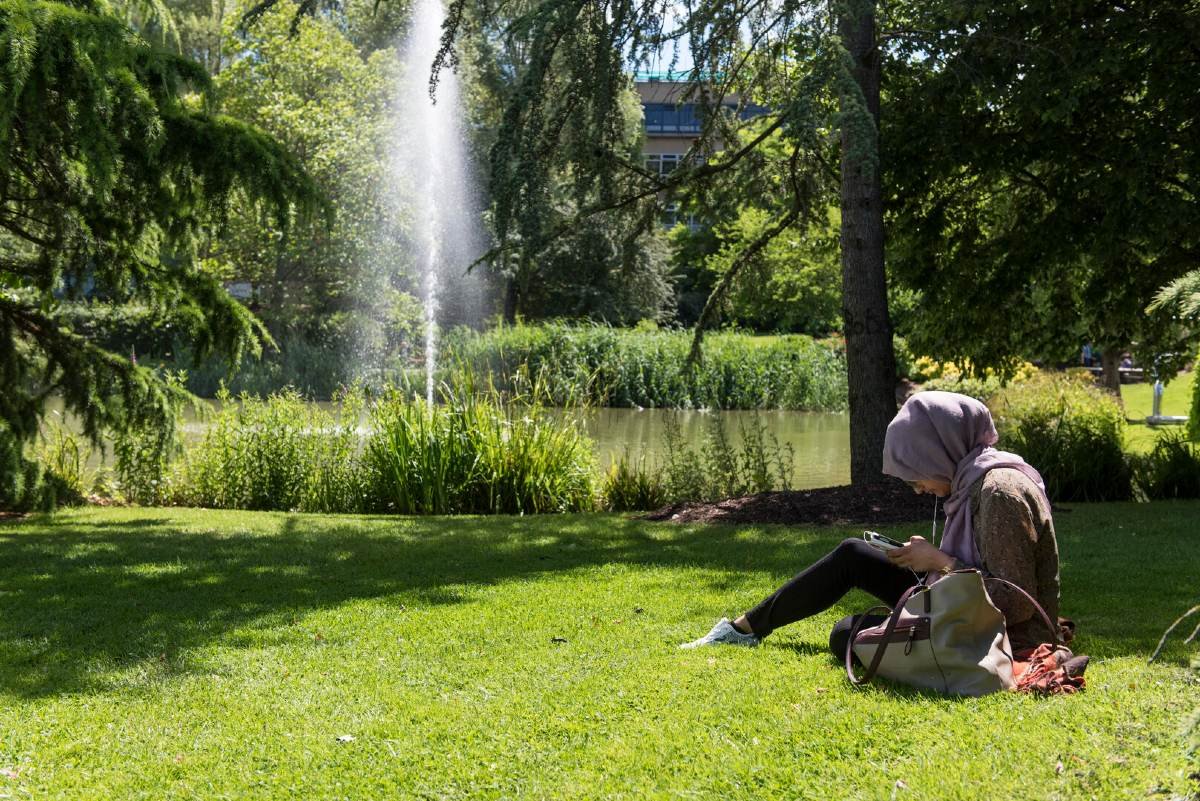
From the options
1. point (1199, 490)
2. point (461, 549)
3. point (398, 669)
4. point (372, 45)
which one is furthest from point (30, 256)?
point (372, 45)

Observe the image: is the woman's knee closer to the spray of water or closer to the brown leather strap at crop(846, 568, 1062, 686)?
the brown leather strap at crop(846, 568, 1062, 686)

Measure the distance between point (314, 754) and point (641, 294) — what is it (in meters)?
35.4

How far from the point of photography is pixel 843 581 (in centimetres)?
482

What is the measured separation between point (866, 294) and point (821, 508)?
2.02 m

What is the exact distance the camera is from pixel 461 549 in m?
8.38

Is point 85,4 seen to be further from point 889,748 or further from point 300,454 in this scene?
point 889,748

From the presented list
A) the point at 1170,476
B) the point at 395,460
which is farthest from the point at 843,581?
the point at 1170,476

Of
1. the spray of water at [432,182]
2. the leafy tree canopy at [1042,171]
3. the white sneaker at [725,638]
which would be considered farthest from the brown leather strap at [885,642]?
the spray of water at [432,182]

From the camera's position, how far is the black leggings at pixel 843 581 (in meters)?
4.77

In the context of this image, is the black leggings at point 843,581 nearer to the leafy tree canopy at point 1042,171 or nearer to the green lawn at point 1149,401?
the leafy tree canopy at point 1042,171

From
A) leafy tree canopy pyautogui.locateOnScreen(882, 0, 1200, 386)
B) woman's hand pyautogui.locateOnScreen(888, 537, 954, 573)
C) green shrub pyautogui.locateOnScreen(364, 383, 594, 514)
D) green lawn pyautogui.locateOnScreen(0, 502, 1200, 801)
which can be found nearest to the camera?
green lawn pyautogui.locateOnScreen(0, 502, 1200, 801)

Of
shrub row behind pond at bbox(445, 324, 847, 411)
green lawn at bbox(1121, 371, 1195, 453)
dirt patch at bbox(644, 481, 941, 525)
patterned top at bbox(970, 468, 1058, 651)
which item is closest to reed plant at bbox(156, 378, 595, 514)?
dirt patch at bbox(644, 481, 941, 525)

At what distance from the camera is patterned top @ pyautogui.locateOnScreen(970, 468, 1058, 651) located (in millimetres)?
4012

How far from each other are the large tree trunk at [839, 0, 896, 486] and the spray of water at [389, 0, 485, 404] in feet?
67.2
